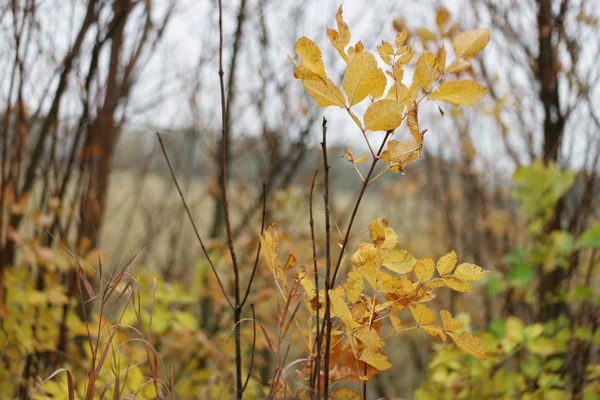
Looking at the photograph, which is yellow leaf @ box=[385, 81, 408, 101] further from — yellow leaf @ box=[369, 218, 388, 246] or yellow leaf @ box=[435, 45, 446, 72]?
yellow leaf @ box=[369, 218, 388, 246]

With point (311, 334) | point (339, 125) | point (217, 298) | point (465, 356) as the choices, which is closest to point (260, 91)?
point (339, 125)

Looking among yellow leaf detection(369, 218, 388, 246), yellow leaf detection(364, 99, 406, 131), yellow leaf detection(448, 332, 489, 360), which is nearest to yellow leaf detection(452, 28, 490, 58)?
yellow leaf detection(364, 99, 406, 131)

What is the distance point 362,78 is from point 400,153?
0.32ft

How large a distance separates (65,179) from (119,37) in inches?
22.1

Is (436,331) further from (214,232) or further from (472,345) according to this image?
(214,232)

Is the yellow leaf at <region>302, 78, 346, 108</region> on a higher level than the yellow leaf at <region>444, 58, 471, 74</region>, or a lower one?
lower

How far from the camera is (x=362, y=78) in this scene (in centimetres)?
65

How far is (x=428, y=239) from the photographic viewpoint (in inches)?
172

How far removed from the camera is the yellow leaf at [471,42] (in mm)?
677

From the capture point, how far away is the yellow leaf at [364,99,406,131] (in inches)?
25.2

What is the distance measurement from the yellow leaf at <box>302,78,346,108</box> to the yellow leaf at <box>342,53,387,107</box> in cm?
1

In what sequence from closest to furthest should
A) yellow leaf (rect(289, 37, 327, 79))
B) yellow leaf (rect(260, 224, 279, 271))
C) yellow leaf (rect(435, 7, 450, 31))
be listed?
yellow leaf (rect(289, 37, 327, 79))
yellow leaf (rect(260, 224, 279, 271))
yellow leaf (rect(435, 7, 450, 31))

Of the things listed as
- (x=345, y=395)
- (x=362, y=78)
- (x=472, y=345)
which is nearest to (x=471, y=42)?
(x=362, y=78)

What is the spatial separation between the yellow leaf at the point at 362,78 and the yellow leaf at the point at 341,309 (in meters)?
0.22
